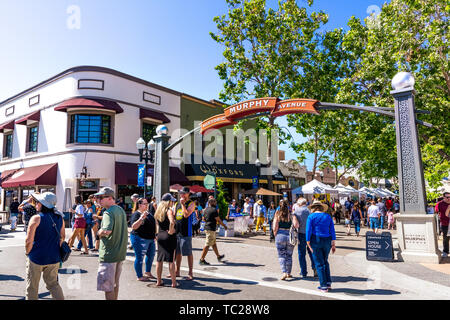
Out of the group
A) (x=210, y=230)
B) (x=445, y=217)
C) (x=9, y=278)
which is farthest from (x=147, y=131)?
(x=445, y=217)

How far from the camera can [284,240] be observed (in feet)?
22.9

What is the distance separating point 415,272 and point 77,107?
1884 cm

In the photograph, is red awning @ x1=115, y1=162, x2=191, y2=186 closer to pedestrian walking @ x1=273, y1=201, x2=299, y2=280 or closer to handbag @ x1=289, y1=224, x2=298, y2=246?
pedestrian walking @ x1=273, y1=201, x2=299, y2=280

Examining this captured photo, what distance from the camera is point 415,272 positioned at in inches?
287

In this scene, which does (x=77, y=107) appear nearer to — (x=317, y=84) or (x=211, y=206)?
(x=211, y=206)

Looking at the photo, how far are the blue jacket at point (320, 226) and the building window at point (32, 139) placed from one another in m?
22.8

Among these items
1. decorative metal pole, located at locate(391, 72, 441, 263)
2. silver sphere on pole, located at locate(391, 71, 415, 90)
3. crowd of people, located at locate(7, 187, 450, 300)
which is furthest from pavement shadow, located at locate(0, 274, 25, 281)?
silver sphere on pole, located at locate(391, 71, 415, 90)

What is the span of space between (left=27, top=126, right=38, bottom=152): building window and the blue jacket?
2280 cm

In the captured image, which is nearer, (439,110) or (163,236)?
(163,236)

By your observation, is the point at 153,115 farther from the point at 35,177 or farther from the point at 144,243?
the point at 144,243

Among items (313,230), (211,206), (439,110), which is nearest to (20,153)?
(211,206)

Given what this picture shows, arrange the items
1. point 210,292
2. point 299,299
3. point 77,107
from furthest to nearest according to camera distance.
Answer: point 77,107
point 210,292
point 299,299

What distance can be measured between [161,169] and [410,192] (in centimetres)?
864

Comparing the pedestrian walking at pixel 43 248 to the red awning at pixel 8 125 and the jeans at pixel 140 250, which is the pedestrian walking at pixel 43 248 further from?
the red awning at pixel 8 125
